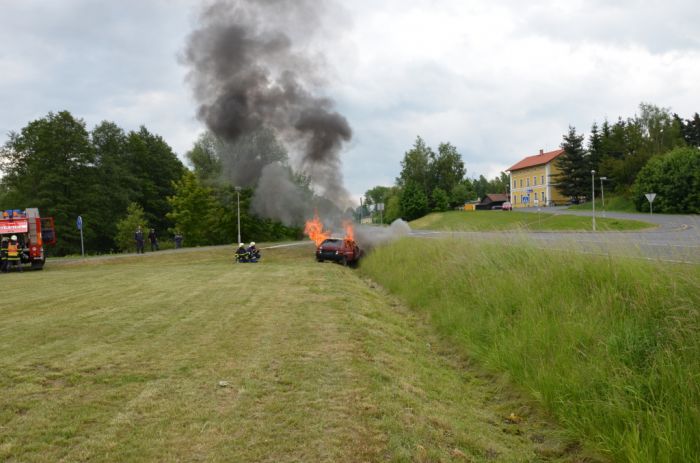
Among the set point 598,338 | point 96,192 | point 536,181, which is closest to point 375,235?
point 598,338

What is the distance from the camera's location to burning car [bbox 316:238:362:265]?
26906 millimetres

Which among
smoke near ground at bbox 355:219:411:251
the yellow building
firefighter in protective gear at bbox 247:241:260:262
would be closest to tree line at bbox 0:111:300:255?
smoke near ground at bbox 355:219:411:251

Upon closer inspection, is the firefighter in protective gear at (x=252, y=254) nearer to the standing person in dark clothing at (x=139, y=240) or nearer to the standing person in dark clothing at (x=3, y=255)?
the standing person in dark clothing at (x=139, y=240)

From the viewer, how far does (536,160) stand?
101688mm

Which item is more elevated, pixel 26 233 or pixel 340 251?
pixel 26 233

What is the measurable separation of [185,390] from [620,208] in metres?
71.8

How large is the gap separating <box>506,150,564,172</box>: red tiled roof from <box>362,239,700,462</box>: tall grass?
304 feet

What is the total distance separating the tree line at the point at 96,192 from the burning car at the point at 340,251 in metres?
24.1

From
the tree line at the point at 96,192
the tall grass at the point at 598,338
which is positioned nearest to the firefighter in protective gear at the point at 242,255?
the tall grass at the point at 598,338

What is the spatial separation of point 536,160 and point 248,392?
10546 cm

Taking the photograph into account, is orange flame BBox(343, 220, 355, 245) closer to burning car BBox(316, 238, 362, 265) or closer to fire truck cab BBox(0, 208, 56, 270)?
burning car BBox(316, 238, 362, 265)

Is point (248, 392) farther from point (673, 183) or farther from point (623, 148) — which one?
point (623, 148)

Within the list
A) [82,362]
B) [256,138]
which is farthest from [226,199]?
[82,362]

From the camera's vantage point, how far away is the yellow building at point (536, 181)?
9444 centimetres
